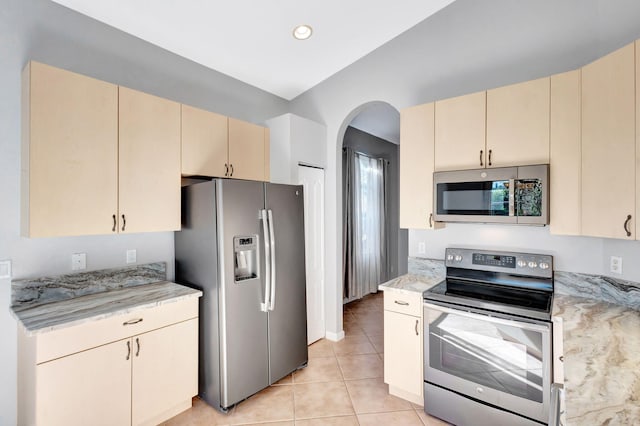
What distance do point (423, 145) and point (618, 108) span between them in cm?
115

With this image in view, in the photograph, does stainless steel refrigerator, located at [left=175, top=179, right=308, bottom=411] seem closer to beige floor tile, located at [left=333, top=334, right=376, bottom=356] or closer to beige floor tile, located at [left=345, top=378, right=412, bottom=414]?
beige floor tile, located at [left=345, top=378, right=412, bottom=414]

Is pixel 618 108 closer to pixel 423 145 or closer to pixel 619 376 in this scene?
pixel 423 145

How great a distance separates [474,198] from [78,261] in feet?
9.39

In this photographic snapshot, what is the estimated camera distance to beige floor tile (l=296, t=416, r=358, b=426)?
217 centimetres

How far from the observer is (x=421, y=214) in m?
2.54

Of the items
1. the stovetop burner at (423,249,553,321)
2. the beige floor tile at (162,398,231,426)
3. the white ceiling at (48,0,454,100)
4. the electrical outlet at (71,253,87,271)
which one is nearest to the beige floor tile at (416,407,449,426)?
the stovetop burner at (423,249,553,321)

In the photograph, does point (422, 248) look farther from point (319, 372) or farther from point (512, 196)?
point (319, 372)

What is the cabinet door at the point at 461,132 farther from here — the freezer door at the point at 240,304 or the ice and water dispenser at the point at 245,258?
the ice and water dispenser at the point at 245,258

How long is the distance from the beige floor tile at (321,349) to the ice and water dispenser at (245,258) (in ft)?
4.24

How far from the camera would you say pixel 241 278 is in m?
2.41

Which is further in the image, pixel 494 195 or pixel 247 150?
pixel 247 150

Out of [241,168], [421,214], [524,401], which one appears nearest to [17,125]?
[241,168]

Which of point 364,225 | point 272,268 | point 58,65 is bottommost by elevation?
point 272,268

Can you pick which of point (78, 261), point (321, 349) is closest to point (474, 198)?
point (321, 349)
